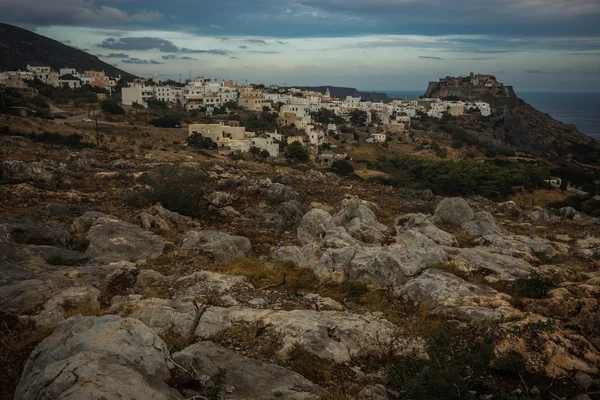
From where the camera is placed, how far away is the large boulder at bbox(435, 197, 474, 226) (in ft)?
47.3

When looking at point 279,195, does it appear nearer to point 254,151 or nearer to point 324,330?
point 324,330

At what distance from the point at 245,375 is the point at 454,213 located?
11.9 meters

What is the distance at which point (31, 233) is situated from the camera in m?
9.49

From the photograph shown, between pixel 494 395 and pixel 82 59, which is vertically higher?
pixel 82 59

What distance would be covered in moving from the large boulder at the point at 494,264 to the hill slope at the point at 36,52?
477ft

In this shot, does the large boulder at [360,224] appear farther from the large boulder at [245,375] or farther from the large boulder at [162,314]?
the large boulder at [245,375]

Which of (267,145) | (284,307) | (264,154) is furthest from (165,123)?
(284,307)

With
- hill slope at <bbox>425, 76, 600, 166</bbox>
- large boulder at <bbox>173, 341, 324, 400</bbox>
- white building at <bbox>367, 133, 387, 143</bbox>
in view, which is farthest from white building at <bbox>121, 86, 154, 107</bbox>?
large boulder at <bbox>173, 341, 324, 400</bbox>

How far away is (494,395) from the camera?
4.47 m

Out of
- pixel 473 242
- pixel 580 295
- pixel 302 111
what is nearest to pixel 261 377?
pixel 580 295

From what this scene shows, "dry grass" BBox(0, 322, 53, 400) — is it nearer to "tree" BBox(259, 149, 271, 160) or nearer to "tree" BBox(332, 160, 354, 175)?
"tree" BBox(332, 160, 354, 175)

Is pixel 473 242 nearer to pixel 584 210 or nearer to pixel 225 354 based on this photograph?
pixel 225 354

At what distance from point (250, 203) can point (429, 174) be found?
103 ft

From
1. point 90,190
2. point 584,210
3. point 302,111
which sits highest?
point 302,111
